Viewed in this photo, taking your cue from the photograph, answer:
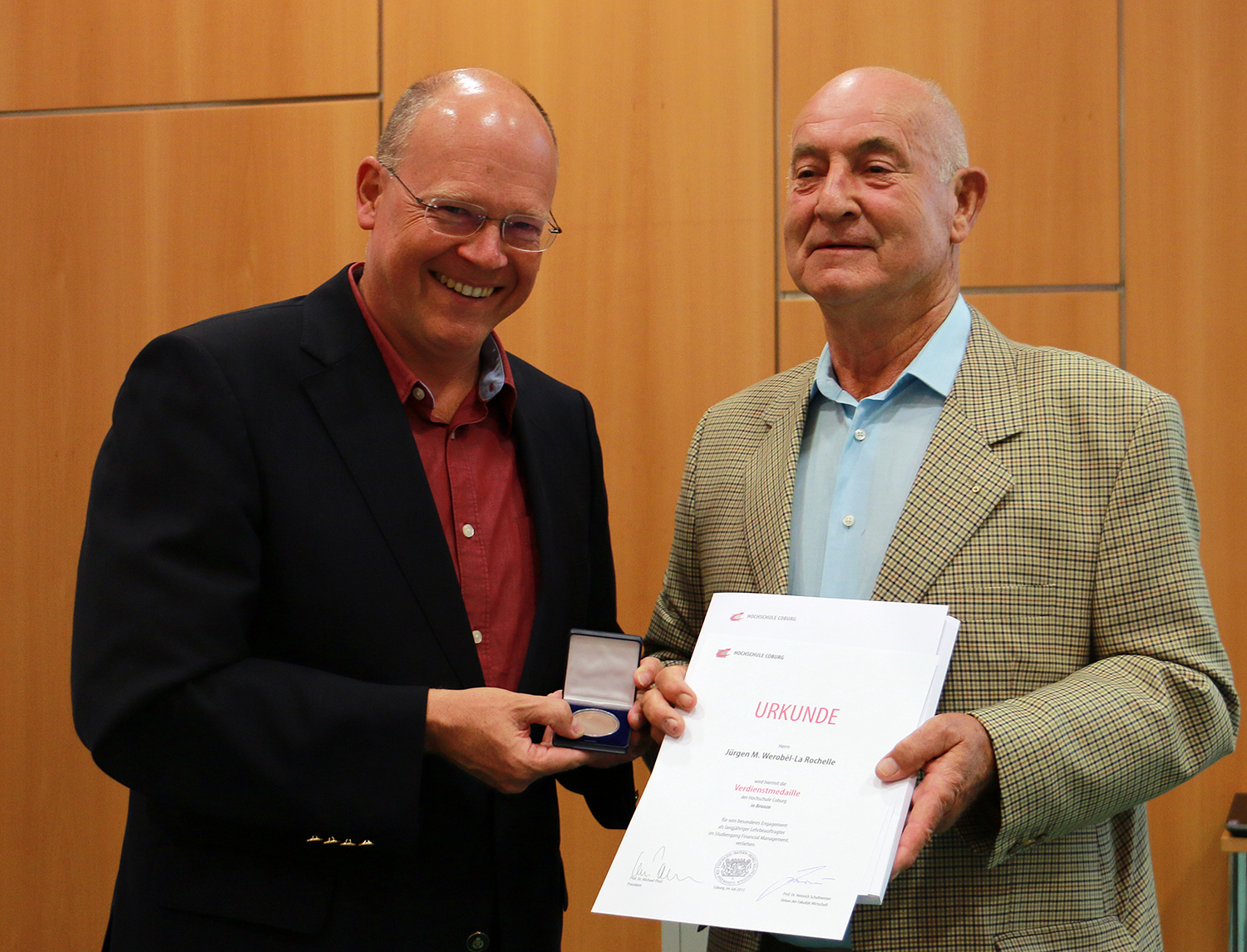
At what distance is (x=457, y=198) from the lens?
174 cm

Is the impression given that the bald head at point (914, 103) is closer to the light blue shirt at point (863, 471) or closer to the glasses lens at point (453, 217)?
the light blue shirt at point (863, 471)

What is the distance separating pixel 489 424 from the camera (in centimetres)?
Result: 190

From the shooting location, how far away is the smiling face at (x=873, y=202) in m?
1.74

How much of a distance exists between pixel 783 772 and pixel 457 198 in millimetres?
1031

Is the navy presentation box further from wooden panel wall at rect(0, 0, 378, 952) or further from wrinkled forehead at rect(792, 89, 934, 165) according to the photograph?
wooden panel wall at rect(0, 0, 378, 952)

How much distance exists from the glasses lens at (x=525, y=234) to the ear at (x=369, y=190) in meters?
0.23

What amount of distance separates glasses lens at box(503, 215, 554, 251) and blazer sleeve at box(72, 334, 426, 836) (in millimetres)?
598

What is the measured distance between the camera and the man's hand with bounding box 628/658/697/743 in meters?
1.48

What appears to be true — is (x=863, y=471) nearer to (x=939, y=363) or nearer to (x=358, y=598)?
(x=939, y=363)

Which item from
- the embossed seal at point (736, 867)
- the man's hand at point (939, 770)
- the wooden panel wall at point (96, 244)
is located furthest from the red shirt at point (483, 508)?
the wooden panel wall at point (96, 244)

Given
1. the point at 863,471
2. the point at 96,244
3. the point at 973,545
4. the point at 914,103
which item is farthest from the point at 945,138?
the point at 96,244

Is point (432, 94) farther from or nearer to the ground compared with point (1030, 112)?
nearer to the ground
